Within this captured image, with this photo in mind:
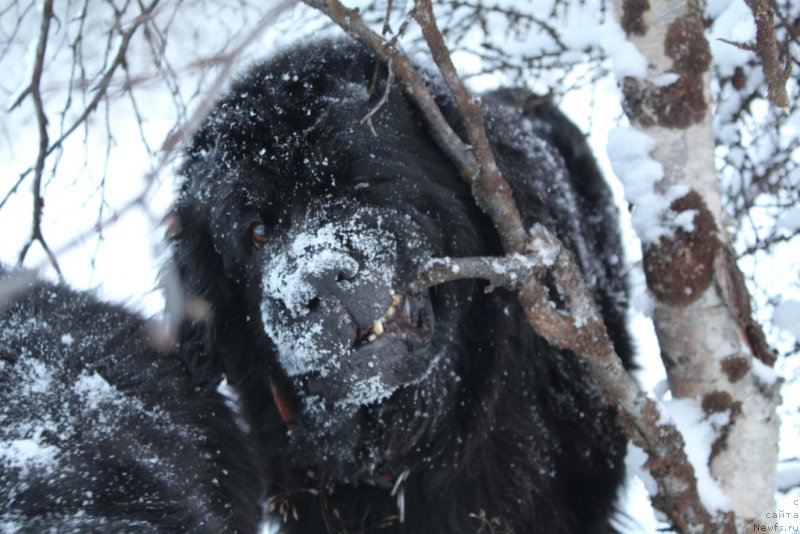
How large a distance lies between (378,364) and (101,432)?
2.88 ft

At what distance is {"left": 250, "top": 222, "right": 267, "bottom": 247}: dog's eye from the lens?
3.02 metres

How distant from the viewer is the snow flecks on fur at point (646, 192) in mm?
2770

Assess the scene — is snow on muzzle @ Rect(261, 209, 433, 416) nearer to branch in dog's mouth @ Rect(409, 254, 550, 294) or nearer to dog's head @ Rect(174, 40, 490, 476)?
dog's head @ Rect(174, 40, 490, 476)

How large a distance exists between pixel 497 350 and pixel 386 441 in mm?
549

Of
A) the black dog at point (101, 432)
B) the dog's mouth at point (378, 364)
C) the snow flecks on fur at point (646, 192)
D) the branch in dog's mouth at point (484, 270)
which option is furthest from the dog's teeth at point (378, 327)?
the snow flecks on fur at point (646, 192)

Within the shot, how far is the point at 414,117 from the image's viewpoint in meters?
3.10

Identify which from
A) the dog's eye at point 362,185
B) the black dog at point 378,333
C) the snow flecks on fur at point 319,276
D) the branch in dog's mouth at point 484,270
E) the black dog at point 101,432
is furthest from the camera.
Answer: the dog's eye at point 362,185

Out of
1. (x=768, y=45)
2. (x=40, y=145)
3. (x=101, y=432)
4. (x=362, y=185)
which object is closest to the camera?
(x=768, y=45)

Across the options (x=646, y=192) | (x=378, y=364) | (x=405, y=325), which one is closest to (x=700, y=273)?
(x=646, y=192)

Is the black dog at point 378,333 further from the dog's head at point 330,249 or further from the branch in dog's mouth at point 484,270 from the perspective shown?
the branch in dog's mouth at point 484,270

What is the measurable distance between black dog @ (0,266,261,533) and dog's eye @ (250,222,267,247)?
20.0 inches

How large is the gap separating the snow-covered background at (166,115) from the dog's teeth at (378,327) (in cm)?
81

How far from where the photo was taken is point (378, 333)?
106 inches

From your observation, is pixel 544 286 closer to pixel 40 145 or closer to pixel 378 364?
pixel 378 364
